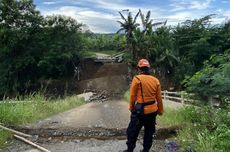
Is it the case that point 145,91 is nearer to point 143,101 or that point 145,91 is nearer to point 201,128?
point 143,101

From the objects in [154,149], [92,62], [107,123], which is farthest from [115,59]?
[154,149]

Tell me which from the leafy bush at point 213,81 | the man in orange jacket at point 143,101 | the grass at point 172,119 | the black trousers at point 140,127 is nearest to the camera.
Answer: the man in orange jacket at point 143,101

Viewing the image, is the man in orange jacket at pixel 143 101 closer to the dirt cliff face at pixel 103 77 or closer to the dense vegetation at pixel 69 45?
the dense vegetation at pixel 69 45

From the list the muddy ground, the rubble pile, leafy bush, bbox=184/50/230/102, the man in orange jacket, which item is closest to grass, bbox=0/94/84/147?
the muddy ground

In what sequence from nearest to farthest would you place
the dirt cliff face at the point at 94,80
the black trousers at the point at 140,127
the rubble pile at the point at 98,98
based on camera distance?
the black trousers at the point at 140,127, the rubble pile at the point at 98,98, the dirt cliff face at the point at 94,80

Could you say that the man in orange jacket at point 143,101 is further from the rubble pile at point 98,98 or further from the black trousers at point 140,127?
the rubble pile at point 98,98

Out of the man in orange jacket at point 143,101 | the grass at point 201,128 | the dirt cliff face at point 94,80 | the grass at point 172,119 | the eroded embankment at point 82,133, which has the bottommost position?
the dirt cliff face at point 94,80

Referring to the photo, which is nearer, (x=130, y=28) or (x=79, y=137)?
(x=79, y=137)

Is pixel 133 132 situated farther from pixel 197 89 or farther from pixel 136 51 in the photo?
pixel 136 51

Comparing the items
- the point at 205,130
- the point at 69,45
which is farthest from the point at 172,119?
the point at 69,45

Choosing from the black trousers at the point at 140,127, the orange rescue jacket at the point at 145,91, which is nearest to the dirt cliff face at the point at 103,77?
the black trousers at the point at 140,127

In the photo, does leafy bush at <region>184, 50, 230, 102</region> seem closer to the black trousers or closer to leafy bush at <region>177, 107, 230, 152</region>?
leafy bush at <region>177, 107, 230, 152</region>

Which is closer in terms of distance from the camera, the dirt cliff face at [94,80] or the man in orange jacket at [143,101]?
the man in orange jacket at [143,101]

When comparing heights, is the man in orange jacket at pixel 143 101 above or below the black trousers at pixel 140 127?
above
